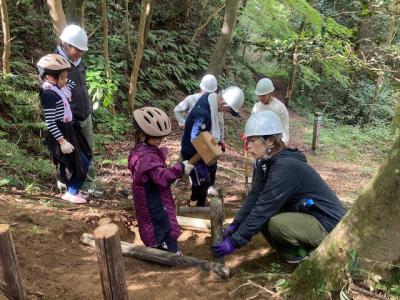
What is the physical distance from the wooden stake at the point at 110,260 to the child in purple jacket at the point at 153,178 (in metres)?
1.24

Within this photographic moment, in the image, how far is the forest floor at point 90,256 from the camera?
3.40 metres

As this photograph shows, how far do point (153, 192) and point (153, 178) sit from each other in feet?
0.84

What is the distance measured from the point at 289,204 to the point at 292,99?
18.2m

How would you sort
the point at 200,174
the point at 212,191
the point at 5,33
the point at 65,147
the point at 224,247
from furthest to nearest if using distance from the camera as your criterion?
the point at 5,33 → the point at 212,191 → the point at 200,174 → the point at 65,147 → the point at 224,247

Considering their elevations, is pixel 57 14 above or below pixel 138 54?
above

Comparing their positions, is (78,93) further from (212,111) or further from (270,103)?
(270,103)

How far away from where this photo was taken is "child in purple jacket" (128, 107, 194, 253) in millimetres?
3889

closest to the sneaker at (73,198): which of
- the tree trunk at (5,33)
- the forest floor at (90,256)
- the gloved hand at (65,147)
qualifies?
the forest floor at (90,256)

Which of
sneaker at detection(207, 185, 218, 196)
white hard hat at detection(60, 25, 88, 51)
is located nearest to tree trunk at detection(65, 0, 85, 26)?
white hard hat at detection(60, 25, 88, 51)

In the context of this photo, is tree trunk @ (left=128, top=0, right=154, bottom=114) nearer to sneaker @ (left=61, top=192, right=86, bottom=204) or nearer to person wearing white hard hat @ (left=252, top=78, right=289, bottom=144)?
person wearing white hard hat @ (left=252, top=78, right=289, bottom=144)

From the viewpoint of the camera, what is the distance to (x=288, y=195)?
374cm

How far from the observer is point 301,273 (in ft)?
10.0

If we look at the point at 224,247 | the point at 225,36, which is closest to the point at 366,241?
the point at 224,247

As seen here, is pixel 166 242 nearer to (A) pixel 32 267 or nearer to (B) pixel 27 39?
(A) pixel 32 267
